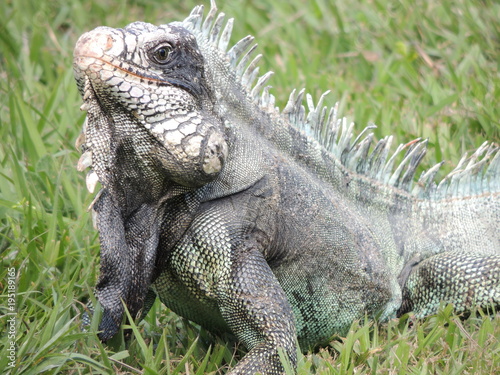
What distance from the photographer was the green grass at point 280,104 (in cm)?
364

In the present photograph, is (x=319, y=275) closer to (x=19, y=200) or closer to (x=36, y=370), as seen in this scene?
(x=36, y=370)

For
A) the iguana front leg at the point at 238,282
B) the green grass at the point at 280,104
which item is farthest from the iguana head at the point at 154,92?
the green grass at the point at 280,104

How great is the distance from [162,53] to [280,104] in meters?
3.30

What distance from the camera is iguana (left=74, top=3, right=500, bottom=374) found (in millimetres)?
3270

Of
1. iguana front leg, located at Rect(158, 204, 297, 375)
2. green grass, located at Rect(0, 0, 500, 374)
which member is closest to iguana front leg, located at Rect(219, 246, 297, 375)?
iguana front leg, located at Rect(158, 204, 297, 375)

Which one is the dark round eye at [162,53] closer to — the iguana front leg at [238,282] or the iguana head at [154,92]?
the iguana head at [154,92]

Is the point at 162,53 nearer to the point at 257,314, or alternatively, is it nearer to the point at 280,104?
the point at 257,314

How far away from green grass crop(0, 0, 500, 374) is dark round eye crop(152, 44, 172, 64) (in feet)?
3.84

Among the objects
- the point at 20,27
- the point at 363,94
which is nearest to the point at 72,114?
the point at 20,27

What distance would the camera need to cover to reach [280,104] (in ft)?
21.4

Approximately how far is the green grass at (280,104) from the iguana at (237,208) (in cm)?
23

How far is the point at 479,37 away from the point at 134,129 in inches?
201

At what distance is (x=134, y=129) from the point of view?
10.7 feet

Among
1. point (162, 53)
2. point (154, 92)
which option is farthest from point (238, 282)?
point (162, 53)
